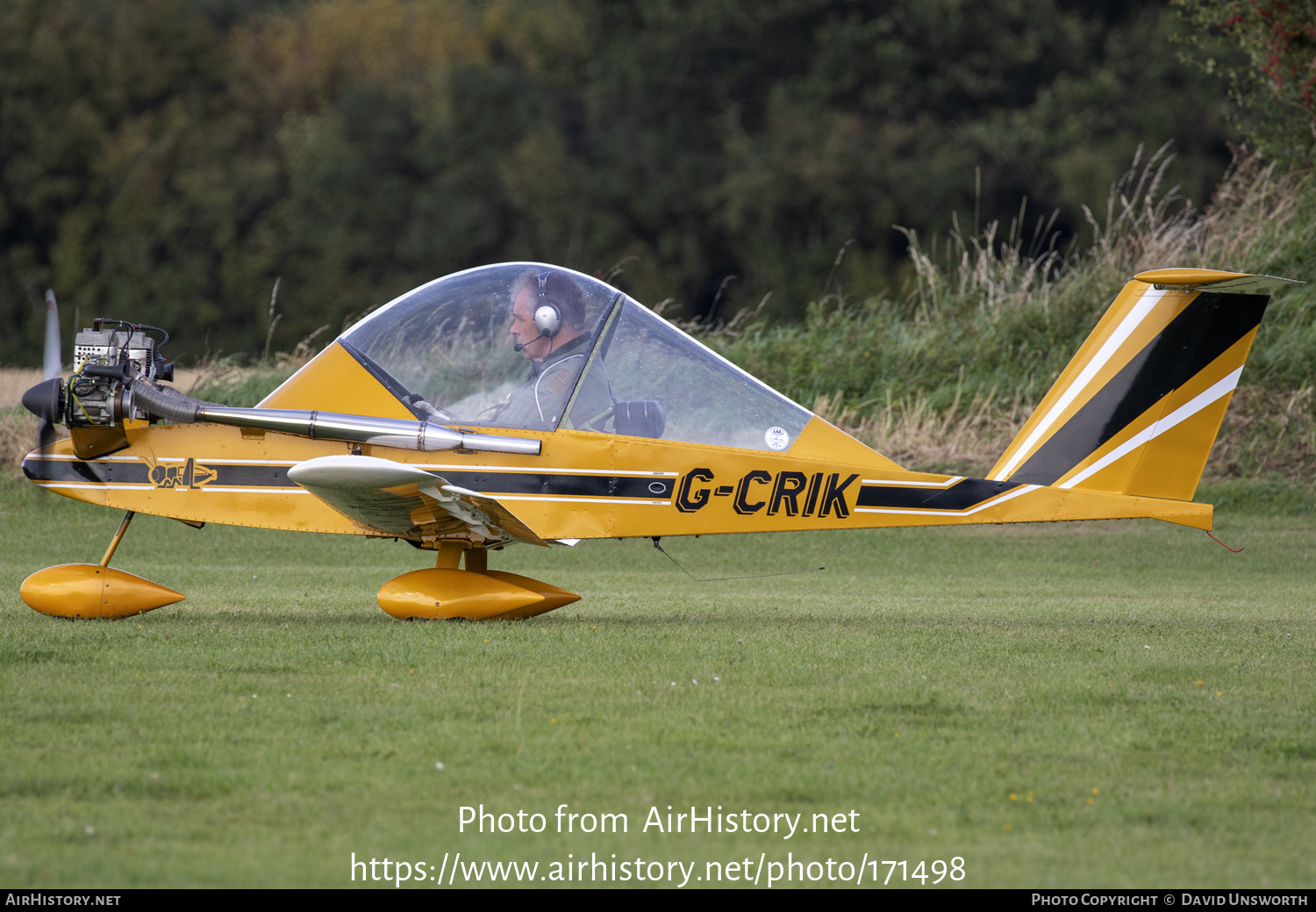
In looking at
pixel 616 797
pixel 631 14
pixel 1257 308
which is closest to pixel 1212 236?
pixel 1257 308

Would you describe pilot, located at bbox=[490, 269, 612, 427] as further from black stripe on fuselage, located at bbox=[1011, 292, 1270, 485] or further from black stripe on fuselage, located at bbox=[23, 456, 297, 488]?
black stripe on fuselage, located at bbox=[1011, 292, 1270, 485]

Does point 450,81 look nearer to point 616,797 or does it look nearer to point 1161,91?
point 1161,91

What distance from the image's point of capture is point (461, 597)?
26.0ft

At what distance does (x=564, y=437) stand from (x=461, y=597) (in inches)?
44.6

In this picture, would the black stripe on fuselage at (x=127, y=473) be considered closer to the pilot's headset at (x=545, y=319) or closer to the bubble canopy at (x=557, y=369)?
the bubble canopy at (x=557, y=369)

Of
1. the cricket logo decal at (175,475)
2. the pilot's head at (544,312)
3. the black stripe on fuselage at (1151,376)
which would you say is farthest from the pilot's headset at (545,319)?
the black stripe on fuselage at (1151,376)

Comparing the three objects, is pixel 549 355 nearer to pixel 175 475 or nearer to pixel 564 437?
pixel 564 437

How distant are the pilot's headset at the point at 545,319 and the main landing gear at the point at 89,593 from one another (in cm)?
266

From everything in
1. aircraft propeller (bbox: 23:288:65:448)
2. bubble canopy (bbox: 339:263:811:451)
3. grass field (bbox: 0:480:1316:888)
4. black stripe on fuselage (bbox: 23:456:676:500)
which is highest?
bubble canopy (bbox: 339:263:811:451)

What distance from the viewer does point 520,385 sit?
795 centimetres

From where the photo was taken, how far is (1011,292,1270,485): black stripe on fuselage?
7703 millimetres

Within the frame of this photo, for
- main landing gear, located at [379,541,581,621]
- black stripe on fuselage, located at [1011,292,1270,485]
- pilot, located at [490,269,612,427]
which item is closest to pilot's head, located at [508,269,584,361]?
pilot, located at [490,269,612,427]

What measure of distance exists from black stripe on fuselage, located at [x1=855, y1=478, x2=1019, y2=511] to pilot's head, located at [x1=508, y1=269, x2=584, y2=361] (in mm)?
1974

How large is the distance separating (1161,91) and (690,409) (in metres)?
32.6
